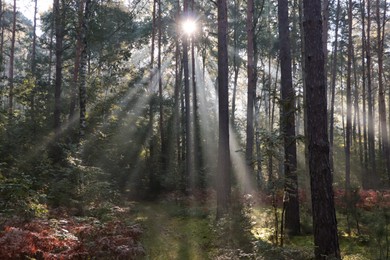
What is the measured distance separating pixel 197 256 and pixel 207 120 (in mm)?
20717

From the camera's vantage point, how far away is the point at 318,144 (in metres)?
6.07

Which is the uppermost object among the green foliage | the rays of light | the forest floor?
the rays of light

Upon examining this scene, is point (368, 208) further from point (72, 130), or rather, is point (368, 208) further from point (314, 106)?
point (72, 130)

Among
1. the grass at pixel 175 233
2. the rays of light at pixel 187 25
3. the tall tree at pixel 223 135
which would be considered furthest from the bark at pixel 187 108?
the tall tree at pixel 223 135

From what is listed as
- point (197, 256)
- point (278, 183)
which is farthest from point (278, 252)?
point (197, 256)

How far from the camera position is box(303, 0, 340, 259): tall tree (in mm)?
5941

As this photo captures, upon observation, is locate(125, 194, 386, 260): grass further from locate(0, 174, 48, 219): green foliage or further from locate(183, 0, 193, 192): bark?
locate(183, 0, 193, 192): bark

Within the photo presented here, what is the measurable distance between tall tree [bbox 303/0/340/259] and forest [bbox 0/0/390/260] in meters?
0.02

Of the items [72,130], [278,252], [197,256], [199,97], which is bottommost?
[197,256]

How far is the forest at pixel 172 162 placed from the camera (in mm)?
6199

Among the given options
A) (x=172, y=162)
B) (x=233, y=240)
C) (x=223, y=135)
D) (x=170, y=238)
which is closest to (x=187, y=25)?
(x=172, y=162)

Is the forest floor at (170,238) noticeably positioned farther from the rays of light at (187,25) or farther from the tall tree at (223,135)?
the rays of light at (187,25)

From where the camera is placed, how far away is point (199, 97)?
32.3 metres

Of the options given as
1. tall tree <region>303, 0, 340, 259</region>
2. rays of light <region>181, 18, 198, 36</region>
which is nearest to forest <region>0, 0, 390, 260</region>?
tall tree <region>303, 0, 340, 259</region>
